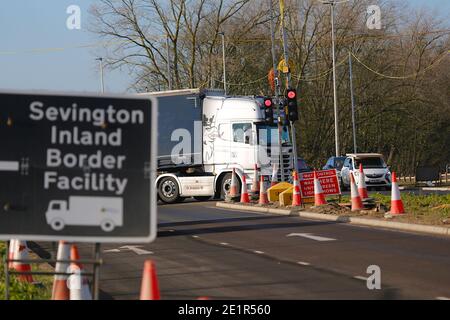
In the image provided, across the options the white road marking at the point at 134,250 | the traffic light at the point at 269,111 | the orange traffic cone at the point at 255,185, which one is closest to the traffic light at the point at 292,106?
the traffic light at the point at 269,111

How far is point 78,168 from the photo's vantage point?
6.12 m

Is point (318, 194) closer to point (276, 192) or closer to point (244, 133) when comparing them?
point (276, 192)

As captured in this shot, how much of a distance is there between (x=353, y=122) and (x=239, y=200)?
914 inches

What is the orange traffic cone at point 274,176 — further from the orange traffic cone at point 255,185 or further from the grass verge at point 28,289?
the grass verge at point 28,289

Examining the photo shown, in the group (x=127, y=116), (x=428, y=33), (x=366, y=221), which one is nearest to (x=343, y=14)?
(x=428, y=33)

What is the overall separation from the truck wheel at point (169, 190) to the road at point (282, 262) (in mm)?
12357

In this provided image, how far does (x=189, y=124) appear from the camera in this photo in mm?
32344

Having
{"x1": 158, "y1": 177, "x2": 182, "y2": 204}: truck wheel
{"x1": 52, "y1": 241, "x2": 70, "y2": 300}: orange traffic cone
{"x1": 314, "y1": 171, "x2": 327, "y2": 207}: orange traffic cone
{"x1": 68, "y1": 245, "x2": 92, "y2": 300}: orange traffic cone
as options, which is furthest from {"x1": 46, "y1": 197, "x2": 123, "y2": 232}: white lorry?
{"x1": 158, "y1": 177, "x2": 182, "y2": 204}: truck wheel

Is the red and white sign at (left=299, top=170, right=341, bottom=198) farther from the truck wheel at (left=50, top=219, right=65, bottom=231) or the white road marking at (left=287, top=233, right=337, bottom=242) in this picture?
the truck wheel at (left=50, top=219, right=65, bottom=231)

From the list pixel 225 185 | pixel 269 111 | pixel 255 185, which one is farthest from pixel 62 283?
pixel 225 185

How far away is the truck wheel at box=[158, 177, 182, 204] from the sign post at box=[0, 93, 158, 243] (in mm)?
25613

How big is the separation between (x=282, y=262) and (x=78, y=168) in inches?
276

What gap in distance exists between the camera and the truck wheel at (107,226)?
6.09 meters

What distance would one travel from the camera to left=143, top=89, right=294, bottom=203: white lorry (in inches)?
1226
